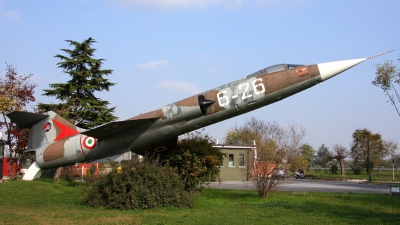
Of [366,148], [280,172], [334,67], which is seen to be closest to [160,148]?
[280,172]

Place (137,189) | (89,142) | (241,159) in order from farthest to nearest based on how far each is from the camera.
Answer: (241,159) < (89,142) < (137,189)

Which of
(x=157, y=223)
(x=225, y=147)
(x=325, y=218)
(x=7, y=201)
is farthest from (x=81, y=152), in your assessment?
(x=225, y=147)

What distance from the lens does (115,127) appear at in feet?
50.2

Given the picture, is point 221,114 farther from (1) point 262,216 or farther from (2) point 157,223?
(2) point 157,223

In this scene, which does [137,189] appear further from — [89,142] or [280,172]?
[280,172]


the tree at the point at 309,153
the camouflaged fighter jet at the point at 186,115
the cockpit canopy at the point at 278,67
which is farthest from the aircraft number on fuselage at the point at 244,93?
the tree at the point at 309,153

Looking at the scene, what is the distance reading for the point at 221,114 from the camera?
47.7 ft

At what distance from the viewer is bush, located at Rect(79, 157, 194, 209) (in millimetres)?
12961

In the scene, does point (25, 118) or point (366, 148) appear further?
point (366, 148)

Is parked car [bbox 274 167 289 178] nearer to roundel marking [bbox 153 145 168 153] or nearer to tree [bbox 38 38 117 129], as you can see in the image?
roundel marking [bbox 153 145 168 153]

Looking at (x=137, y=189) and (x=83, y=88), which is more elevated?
(x=83, y=88)

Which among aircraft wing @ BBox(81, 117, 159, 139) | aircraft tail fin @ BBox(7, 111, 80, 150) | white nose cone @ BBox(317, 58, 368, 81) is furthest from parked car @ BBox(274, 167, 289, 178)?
aircraft tail fin @ BBox(7, 111, 80, 150)

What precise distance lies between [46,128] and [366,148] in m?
42.9

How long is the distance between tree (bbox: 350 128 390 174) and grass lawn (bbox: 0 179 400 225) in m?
37.7
